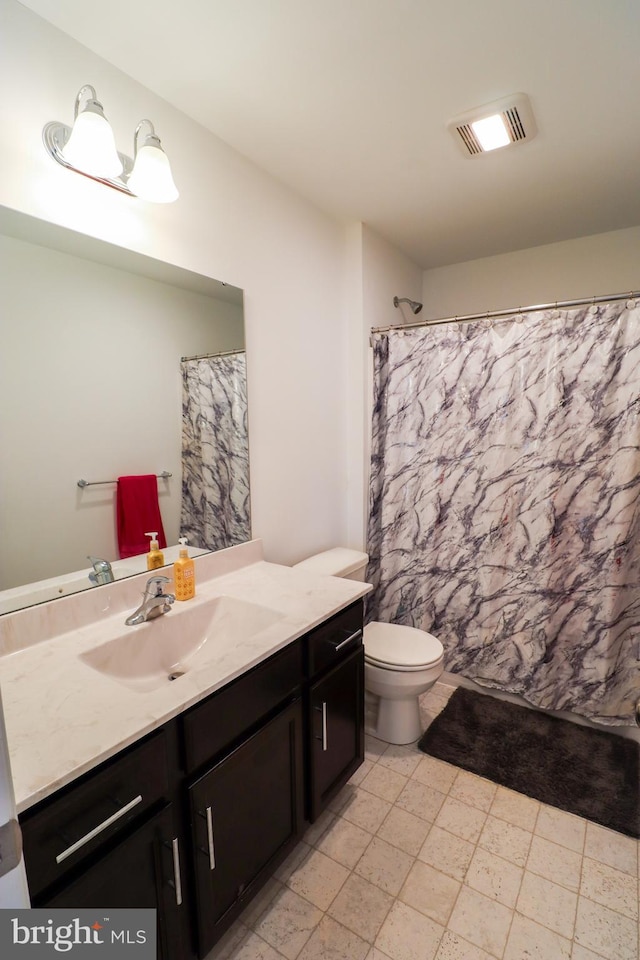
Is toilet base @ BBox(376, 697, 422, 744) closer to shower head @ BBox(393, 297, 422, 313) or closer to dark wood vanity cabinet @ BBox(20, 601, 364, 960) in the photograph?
dark wood vanity cabinet @ BBox(20, 601, 364, 960)

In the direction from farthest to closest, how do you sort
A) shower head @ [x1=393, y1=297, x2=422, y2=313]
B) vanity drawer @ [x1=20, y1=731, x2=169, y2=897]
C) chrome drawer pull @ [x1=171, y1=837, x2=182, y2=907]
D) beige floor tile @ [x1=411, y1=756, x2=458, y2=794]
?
shower head @ [x1=393, y1=297, x2=422, y2=313] < beige floor tile @ [x1=411, y1=756, x2=458, y2=794] < chrome drawer pull @ [x1=171, y1=837, x2=182, y2=907] < vanity drawer @ [x1=20, y1=731, x2=169, y2=897]

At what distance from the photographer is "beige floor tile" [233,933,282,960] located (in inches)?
46.3

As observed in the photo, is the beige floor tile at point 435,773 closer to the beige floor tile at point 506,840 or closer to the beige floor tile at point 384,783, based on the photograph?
the beige floor tile at point 384,783

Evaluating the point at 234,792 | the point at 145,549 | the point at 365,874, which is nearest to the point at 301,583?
the point at 145,549

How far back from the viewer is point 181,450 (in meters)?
1.57

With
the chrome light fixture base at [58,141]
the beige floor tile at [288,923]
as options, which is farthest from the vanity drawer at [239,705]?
the chrome light fixture base at [58,141]

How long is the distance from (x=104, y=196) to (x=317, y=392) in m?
1.20

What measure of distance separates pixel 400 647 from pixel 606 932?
Result: 101 centimetres

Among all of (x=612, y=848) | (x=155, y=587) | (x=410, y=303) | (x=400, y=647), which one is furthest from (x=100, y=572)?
(x=410, y=303)

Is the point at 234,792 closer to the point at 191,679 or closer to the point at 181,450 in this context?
the point at 191,679

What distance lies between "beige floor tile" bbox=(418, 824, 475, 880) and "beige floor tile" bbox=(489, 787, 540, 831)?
0.67 feet

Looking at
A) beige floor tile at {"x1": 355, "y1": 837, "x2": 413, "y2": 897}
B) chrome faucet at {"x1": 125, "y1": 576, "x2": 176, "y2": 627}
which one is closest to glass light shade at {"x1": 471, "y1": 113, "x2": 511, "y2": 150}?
chrome faucet at {"x1": 125, "y1": 576, "x2": 176, "y2": 627}

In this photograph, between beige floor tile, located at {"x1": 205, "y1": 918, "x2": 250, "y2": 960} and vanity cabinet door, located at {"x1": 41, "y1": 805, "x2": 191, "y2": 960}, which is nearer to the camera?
vanity cabinet door, located at {"x1": 41, "y1": 805, "x2": 191, "y2": 960}

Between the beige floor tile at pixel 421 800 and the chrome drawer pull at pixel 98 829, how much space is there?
121 cm
